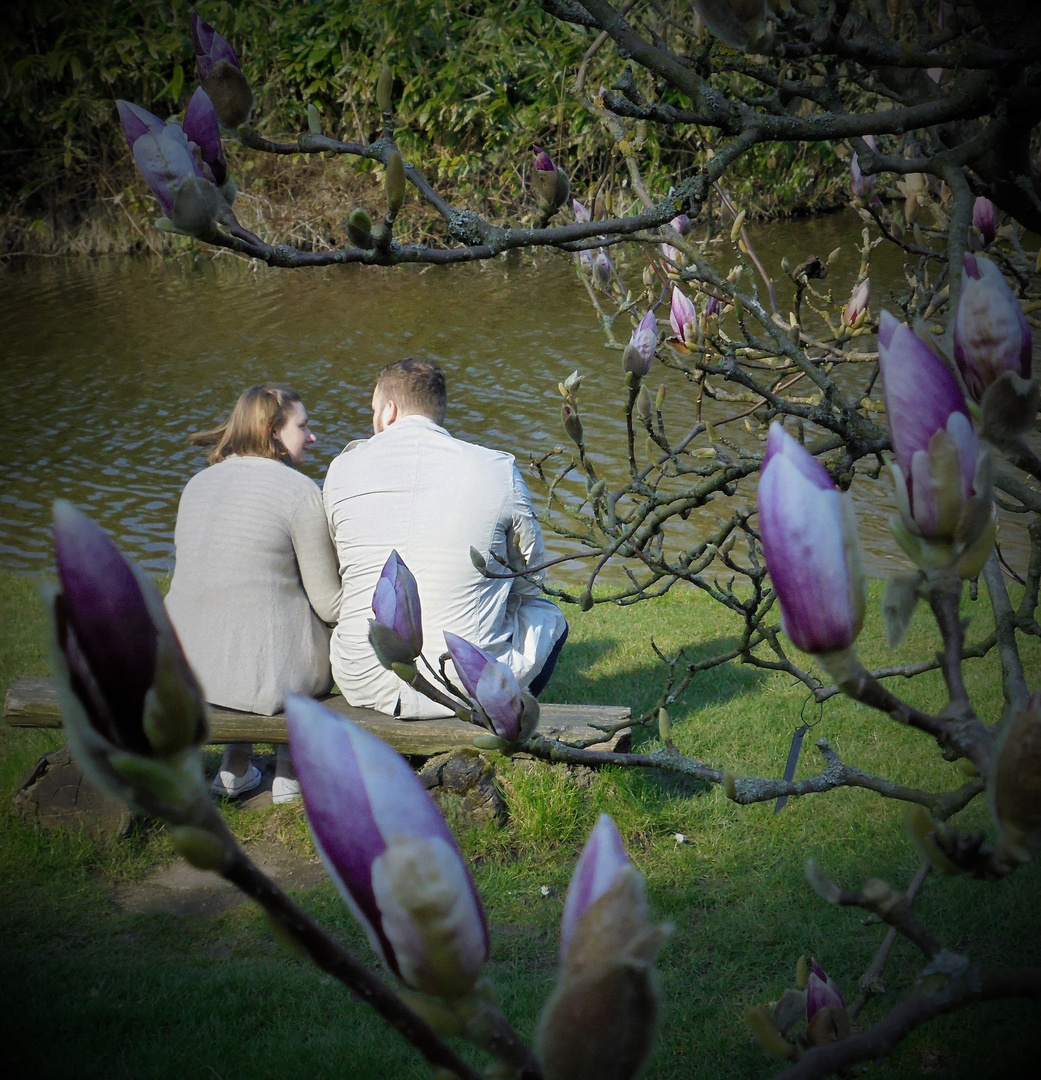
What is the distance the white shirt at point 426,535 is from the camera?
3.30 meters

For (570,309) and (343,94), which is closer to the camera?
(570,309)

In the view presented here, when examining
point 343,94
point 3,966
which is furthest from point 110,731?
point 343,94

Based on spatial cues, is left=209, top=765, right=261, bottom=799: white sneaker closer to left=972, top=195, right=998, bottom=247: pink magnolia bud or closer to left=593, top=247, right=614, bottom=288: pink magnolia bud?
left=593, top=247, right=614, bottom=288: pink magnolia bud

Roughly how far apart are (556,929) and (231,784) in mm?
1277

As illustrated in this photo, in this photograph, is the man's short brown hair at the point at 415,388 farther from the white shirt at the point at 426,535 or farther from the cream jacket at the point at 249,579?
the cream jacket at the point at 249,579

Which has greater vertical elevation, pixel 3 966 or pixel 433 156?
pixel 433 156

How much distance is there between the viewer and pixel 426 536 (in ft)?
10.9

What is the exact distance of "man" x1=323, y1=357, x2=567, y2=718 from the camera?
130 inches

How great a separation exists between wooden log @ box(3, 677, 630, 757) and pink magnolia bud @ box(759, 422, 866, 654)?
254 centimetres

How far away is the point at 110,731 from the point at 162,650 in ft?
0.12

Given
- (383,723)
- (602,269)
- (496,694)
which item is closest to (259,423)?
(383,723)

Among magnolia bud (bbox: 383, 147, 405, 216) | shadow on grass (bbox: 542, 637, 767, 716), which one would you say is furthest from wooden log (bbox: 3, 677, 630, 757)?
magnolia bud (bbox: 383, 147, 405, 216)

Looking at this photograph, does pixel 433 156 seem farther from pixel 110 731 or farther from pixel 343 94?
pixel 110 731

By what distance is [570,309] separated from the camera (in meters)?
9.90
